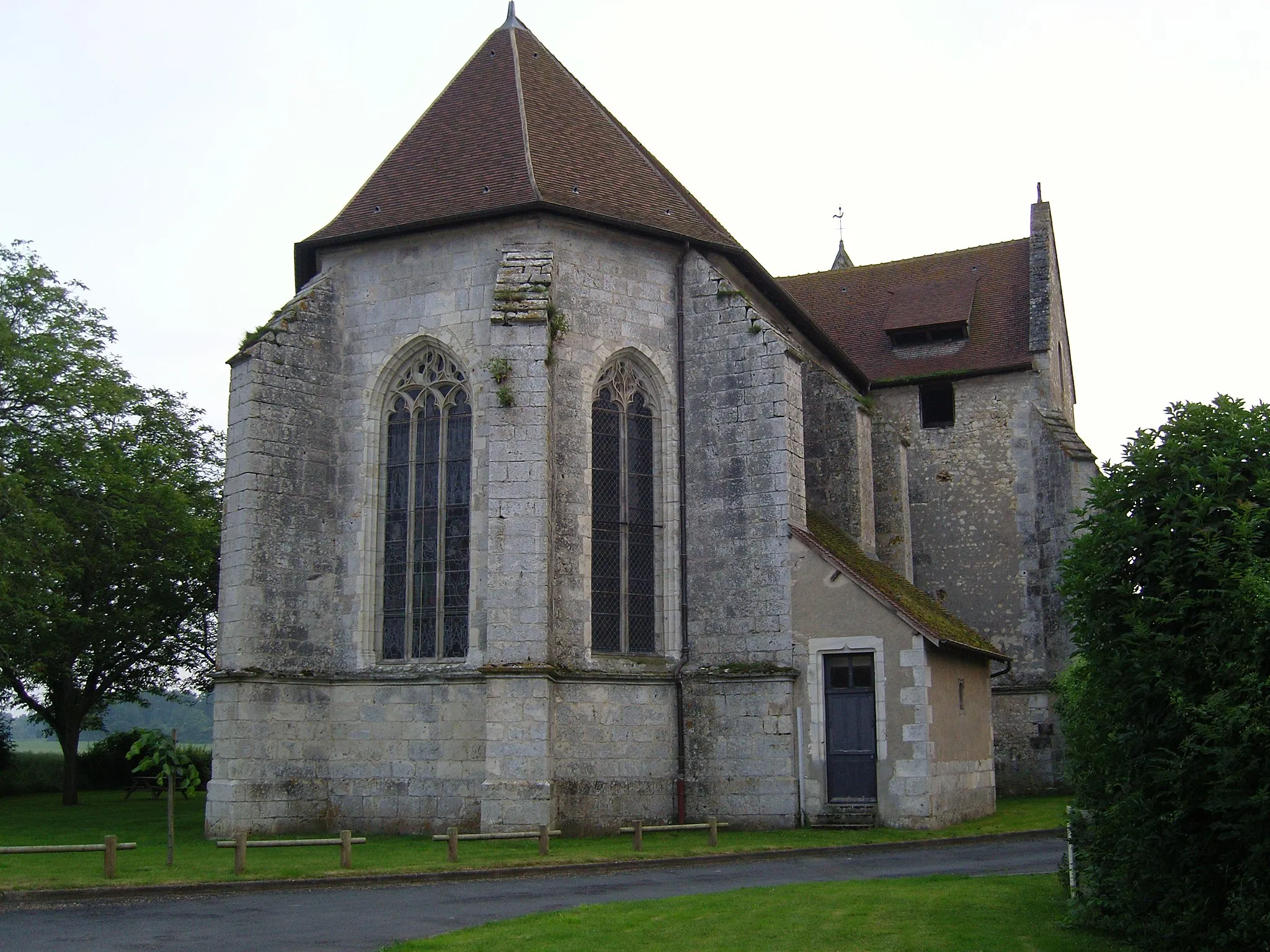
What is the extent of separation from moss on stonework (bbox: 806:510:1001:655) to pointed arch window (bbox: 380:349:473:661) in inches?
223

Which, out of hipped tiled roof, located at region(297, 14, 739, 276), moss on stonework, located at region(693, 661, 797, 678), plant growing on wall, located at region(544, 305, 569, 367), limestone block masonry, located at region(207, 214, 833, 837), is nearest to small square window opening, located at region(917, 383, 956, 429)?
hipped tiled roof, located at region(297, 14, 739, 276)

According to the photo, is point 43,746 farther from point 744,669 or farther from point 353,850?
point 744,669

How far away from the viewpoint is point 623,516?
19.8 metres

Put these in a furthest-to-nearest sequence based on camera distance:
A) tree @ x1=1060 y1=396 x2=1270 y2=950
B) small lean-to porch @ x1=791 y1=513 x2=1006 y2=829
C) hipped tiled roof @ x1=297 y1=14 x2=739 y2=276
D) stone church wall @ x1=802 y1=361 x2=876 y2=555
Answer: stone church wall @ x1=802 y1=361 x2=876 y2=555, hipped tiled roof @ x1=297 y1=14 x2=739 y2=276, small lean-to porch @ x1=791 y1=513 x2=1006 y2=829, tree @ x1=1060 y1=396 x2=1270 y2=950

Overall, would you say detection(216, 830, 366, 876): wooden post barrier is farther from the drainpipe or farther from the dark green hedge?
the dark green hedge

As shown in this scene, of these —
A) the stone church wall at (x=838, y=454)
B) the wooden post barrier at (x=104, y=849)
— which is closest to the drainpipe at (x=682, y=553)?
the stone church wall at (x=838, y=454)

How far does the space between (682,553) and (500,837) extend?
5.45 metres

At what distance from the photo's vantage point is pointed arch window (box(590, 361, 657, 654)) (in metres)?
19.4

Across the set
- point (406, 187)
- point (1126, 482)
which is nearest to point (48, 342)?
point (406, 187)

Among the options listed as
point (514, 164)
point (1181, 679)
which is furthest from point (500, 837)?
point (514, 164)

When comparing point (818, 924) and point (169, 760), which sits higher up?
point (169, 760)

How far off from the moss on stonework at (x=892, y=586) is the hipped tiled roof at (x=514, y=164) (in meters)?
5.24

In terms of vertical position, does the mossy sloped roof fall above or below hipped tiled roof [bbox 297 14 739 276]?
below

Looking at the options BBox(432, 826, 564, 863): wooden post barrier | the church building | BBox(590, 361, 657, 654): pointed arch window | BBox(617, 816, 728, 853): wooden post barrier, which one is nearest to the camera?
BBox(432, 826, 564, 863): wooden post barrier
